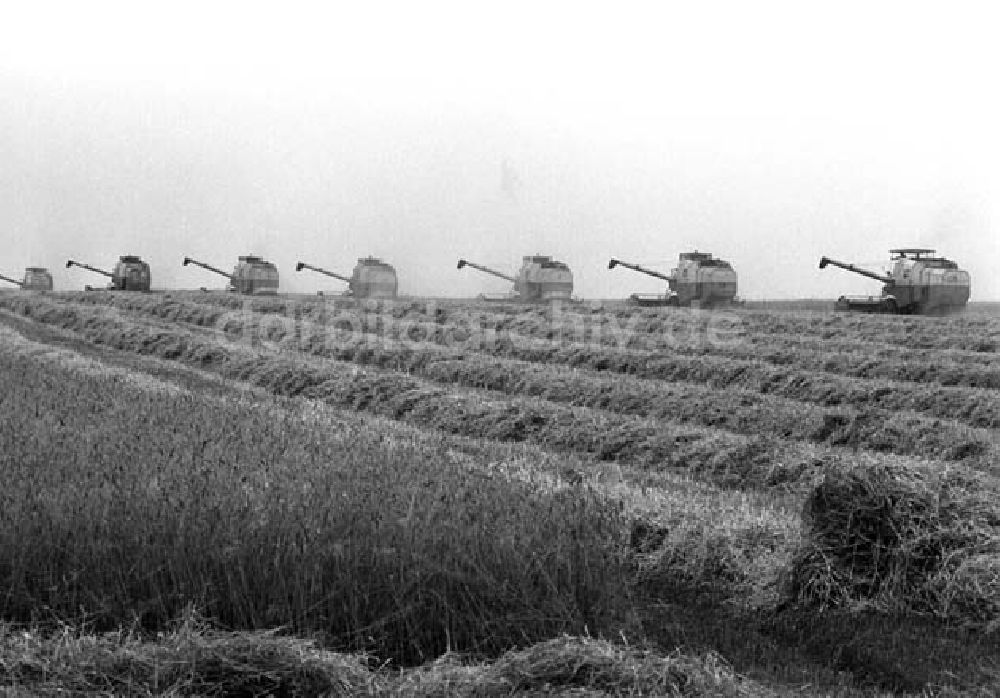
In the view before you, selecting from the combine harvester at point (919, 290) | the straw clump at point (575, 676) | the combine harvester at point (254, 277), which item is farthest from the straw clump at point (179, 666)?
the combine harvester at point (254, 277)

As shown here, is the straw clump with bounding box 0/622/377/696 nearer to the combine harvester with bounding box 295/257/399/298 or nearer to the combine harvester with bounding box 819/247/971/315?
the combine harvester with bounding box 819/247/971/315

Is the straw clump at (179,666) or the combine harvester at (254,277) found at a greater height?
the combine harvester at (254,277)

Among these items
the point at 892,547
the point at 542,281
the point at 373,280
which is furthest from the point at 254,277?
the point at 892,547

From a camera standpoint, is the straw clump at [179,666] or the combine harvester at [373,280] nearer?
the straw clump at [179,666]

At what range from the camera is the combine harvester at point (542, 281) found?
5775cm

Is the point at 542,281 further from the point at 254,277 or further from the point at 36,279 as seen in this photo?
the point at 36,279

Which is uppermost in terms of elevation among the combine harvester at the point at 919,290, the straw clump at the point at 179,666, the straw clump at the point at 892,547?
the combine harvester at the point at 919,290

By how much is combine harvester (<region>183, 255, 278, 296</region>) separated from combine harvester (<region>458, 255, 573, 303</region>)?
42.1 feet

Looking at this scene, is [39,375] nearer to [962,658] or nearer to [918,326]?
[962,658]

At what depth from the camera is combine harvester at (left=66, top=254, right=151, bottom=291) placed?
230ft

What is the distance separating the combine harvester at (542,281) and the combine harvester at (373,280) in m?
6.09

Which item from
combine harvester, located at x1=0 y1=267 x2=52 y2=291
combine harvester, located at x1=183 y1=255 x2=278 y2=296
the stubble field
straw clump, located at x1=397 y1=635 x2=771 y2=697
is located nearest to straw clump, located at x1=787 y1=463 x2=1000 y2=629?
the stubble field

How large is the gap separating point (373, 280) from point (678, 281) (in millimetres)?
17718

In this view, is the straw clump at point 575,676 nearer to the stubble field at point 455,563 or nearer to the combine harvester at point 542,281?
the stubble field at point 455,563
